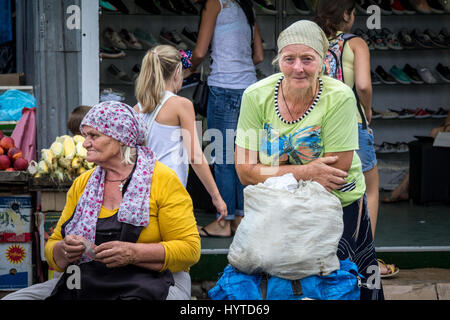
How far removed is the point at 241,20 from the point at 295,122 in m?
2.53

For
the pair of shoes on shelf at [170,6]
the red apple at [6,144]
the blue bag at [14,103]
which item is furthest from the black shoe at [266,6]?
the red apple at [6,144]

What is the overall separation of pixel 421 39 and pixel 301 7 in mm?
1495

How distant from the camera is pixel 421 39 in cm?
770

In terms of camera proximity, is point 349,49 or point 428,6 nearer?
point 349,49

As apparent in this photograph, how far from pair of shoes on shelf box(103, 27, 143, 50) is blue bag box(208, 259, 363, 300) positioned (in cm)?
468

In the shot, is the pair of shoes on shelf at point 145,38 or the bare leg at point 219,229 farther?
the pair of shoes on shelf at point 145,38

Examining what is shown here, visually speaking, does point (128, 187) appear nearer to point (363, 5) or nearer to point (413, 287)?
point (413, 287)

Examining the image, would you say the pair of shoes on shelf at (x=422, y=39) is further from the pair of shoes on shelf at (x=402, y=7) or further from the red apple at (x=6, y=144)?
the red apple at (x=6, y=144)

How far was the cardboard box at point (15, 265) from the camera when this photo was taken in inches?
176

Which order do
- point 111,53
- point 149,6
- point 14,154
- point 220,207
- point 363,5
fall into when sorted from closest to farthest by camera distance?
point 220,207 → point 14,154 → point 111,53 → point 149,6 → point 363,5

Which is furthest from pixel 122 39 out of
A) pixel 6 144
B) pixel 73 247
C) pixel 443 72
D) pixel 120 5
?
pixel 73 247

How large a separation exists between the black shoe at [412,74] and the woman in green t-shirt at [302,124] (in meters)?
5.23

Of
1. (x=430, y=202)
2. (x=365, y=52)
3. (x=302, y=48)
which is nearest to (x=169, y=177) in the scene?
(x=302, y=48)

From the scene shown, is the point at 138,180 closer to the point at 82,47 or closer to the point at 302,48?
the point at 302,48
